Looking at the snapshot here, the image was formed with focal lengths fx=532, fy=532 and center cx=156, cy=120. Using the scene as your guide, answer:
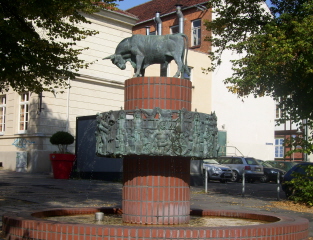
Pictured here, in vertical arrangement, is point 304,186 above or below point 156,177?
below

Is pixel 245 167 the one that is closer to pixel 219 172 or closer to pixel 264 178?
pixel 264 178

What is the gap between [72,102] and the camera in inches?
1240

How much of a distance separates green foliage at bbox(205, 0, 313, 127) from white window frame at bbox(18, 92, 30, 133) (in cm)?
1422

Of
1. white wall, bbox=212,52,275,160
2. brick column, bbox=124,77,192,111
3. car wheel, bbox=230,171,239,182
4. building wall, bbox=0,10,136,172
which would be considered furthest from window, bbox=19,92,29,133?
brick column, bbox=124,77,192,111

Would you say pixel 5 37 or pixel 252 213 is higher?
pixel 5 37

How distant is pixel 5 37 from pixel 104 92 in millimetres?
18717

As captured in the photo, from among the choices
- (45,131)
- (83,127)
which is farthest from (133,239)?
(45,131)

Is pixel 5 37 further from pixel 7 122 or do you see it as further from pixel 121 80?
pixel 121 80


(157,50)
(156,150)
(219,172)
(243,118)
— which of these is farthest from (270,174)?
(156,150)

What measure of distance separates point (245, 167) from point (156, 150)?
25.4 metres

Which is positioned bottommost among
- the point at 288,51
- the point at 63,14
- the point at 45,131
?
the point at 45,131

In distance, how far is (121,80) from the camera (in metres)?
35.1

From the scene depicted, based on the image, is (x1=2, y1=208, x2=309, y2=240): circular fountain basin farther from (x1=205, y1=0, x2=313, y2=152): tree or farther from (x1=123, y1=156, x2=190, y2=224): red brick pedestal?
(x1=205, y1=0, x2=313, y2=152): tree

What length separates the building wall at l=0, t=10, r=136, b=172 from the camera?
2970cm
